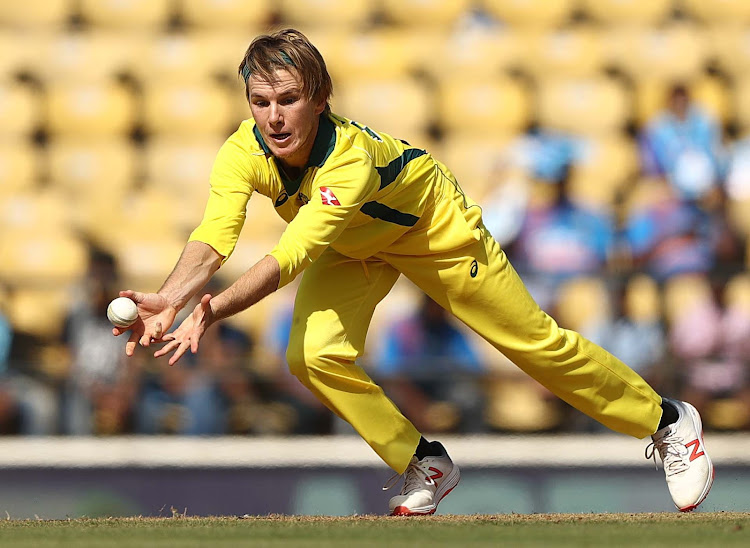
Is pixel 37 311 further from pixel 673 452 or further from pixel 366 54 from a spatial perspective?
pixel 673 452

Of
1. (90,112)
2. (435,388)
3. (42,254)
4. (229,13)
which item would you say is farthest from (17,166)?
(435,388)

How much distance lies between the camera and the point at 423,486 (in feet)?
14.9

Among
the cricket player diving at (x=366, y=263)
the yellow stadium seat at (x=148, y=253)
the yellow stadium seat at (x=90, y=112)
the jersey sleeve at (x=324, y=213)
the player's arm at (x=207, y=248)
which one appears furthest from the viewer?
the yellow stadium seat at (x=90, y=112)

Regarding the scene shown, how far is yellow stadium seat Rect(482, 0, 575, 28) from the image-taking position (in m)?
8.74

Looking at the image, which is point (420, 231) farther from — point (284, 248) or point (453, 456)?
point (453, 456)

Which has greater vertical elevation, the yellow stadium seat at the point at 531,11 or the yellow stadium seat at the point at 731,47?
the yellow stadium seat at the point at 531,11

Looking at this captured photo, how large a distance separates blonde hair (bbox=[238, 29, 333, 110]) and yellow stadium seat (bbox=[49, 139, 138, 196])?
160 inches

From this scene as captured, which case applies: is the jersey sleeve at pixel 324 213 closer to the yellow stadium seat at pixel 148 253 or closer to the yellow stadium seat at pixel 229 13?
the yellow stadium seat at pixel 148 253

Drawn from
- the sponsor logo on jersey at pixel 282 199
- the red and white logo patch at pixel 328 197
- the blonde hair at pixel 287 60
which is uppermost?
the blonde hair at pixel 287 60

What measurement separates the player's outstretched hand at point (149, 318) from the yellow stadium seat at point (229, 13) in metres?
5.41

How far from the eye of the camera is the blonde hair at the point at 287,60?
3934mm

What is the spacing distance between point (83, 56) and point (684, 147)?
4115 millimetres

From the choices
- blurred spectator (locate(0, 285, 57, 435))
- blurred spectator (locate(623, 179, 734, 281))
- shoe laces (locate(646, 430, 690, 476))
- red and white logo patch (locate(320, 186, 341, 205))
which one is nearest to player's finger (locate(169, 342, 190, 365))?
red and white logo patch (locate(320, 186, 341, 205))

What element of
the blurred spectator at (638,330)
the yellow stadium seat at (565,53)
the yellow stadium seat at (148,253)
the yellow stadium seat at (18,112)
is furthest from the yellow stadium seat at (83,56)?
the blurred spectator at (638,330)
